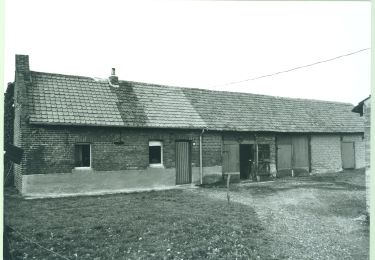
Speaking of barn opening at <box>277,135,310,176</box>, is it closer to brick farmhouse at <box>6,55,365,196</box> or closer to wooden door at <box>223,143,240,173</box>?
brick farmhouse at <box>6,55,365,196</box>

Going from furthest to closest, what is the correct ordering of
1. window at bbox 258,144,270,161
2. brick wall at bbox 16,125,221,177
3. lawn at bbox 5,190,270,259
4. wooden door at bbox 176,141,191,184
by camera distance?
window at bbox 258,144,270,161, wooden door at bbox 176,141,191,184, brick wall at bbox 16,125,221,177, lawn at bbox 5,190,270,259

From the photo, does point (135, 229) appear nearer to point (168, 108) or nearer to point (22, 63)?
point (168, 108)

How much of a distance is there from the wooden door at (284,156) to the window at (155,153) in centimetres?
851

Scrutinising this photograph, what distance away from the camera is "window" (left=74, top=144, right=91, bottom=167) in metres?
15.7

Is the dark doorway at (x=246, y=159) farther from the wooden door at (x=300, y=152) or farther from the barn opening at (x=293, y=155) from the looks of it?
the wooden door at (x=300, y=152)

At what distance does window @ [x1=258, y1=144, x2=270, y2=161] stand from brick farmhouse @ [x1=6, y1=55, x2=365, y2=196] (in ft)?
0.22

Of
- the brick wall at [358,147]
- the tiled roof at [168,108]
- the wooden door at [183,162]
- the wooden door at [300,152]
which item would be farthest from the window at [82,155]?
the brick wall at [358,147]

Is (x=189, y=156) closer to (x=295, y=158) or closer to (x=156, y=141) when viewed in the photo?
(x=156, y=141)

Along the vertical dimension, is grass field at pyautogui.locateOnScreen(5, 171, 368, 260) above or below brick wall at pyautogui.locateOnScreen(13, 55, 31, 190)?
below

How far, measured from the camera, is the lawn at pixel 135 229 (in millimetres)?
7465

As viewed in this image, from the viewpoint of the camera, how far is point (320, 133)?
23.8m

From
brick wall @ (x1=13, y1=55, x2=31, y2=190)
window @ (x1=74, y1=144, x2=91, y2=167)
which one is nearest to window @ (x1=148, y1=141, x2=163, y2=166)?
window @ (x1=74, y1=144, x2=91, y2=167)

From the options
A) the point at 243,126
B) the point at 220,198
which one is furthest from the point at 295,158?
the point at 220,198

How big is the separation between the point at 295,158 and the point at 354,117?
8413 millimetres
